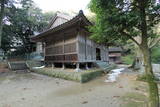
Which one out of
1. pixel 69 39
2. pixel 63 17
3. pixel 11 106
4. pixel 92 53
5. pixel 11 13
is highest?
pixel 11 13

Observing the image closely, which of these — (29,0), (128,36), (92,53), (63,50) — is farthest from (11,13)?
(128,36)

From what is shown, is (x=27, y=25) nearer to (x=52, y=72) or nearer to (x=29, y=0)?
(x=29, y=0)

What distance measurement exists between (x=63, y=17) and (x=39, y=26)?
10060 mm

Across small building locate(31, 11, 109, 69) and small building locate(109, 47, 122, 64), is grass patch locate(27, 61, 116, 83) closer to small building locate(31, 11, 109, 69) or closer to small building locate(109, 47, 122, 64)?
small building locate(31, 11, 109, 69)

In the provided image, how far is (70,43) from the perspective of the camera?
1041 centimetres

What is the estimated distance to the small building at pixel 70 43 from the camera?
944 cm

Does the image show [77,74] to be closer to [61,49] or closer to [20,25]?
[61,49]

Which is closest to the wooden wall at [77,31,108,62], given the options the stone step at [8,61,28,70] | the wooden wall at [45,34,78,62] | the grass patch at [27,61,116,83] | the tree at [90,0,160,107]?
the wooden wall at [45,34,78,62]

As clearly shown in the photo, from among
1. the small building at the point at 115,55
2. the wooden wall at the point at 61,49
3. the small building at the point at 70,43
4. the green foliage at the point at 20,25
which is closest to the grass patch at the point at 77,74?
the small building at the point at 70,43

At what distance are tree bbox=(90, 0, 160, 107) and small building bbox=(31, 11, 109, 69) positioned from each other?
15.8ft

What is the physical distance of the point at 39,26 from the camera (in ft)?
74.3

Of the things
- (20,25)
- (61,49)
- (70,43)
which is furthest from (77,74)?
(20,25)

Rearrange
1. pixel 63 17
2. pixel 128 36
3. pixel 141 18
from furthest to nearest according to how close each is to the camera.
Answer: pixel 63 17
pixel 128 36
pixel 141 18

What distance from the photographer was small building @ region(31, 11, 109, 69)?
31.0 feet
